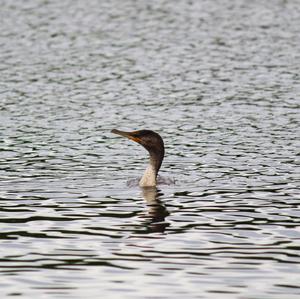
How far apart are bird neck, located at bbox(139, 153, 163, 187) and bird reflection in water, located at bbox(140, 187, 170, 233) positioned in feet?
0.64

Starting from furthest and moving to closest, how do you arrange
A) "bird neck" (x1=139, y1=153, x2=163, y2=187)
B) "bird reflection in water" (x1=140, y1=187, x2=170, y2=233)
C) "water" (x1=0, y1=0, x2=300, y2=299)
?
"bird neck" (x1=139, y1=153, x2=163, y2=187) < "bird reflection in water" (x1=140, y1=187, x2=170, y2=233) < "water" (x1=0, y1=0, x2=300, y2=299)

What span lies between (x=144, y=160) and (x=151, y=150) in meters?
3.31

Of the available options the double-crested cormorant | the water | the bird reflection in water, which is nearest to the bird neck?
the double-crested cormorant

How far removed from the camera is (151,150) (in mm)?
27125

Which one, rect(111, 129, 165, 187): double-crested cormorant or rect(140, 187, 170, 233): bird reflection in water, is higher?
rect(111, 129, 165, 187): double-crested cormorant

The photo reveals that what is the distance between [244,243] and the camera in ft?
66.7

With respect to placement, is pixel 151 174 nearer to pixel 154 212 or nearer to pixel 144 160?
pixel 154 212

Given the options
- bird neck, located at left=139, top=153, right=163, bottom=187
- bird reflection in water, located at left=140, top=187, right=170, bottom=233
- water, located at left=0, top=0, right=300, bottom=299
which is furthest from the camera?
bird neck, located at left=139, top=153, right=163, bottom=187

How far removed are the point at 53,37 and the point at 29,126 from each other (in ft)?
77.0

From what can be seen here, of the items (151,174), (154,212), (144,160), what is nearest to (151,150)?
(151,174)

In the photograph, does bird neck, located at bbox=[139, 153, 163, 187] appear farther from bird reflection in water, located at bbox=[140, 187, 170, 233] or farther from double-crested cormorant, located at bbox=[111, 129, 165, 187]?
bird reflection in water, located at bbox=[140, 187, 170, 233]

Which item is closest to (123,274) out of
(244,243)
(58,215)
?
(244,243)

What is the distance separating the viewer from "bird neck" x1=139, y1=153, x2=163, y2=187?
26406mm

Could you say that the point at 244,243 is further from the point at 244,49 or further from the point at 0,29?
the point at 0,29
